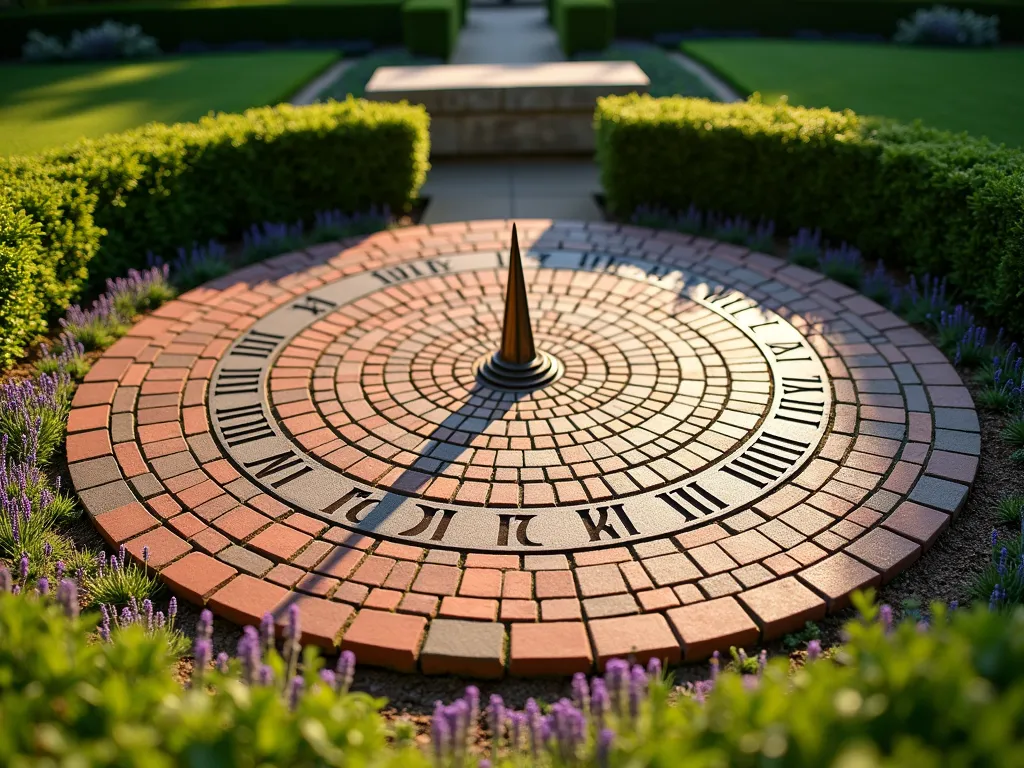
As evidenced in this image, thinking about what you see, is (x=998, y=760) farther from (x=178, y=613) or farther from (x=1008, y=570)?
(x=178, y=613)

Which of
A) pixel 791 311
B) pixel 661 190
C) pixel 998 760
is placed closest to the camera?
pixel 998 760

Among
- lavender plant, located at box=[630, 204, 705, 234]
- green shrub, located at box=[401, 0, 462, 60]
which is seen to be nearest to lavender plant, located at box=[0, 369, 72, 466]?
lavender plant, located at box=[630, 204, 705, 234]

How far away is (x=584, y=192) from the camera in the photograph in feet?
28.5

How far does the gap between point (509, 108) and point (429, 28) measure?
6.53 metres

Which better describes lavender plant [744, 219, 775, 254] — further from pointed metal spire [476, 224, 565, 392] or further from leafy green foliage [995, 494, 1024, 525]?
leafy green foliage [995, 494, 1024, 525]

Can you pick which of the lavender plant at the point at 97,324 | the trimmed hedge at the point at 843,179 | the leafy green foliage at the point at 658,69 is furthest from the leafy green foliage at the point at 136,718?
the leafy green foliage at the point at 658,69

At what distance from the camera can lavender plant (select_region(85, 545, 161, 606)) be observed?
346 centimetres

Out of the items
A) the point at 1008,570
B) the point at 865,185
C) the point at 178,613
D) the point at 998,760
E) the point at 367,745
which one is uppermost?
the point at 865,185

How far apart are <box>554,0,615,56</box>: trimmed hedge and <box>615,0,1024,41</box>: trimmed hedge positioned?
2306 mm

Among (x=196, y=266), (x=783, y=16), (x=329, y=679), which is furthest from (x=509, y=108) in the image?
(x=783, y=16)

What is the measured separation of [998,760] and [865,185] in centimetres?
583

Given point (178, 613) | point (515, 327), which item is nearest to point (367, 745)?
point (178, 613)

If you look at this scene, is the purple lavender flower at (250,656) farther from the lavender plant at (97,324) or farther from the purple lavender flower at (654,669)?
the lavender plant at (97,324)

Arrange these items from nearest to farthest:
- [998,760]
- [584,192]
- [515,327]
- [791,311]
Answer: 1. [998,760]
2. [515,327]
3. [791,311]
4. [584,192]
